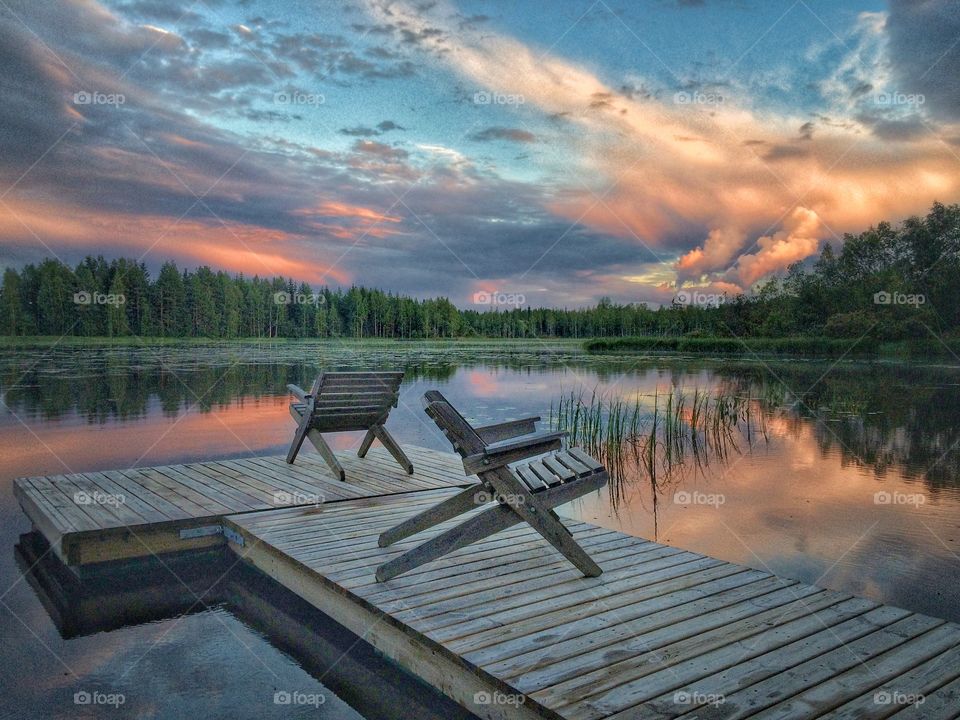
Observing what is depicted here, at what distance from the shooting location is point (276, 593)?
4730mm

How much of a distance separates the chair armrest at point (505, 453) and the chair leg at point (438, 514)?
8.0 inches

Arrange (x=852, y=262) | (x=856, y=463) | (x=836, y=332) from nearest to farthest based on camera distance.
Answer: (x=856, y=463) < (x=836, y=332) < (x=852, y=262)

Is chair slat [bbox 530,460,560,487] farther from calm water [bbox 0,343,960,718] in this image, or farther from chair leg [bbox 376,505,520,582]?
calm water [bbox 0,343,960,718]

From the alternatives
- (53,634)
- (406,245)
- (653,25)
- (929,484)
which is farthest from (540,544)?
(406,245)

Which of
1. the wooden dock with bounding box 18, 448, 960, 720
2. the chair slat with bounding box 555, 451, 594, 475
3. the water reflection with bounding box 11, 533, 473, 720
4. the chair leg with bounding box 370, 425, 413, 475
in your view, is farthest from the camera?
the chair leg with bounding box 370, 425, 413, 475

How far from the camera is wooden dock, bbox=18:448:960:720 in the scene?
2486 mm

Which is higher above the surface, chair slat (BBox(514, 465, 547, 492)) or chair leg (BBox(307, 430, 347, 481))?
chair slat (BBox(514, 465, 547, 492))

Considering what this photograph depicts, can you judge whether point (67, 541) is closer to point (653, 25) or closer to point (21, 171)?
point (653, 25)

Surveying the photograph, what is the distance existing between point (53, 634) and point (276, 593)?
4.31ft

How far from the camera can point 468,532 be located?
142 inches

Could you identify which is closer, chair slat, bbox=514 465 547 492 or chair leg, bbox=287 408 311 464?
chair slat, bbox=514 465 547 492

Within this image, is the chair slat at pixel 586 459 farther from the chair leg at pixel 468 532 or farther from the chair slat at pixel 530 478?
the chair slat at pixel 530 478

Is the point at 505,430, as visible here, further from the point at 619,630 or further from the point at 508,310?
the point at 508,310

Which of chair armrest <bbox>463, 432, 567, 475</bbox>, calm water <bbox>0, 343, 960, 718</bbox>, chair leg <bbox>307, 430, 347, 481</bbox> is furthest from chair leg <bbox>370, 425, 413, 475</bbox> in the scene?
chair armrest <bbox>463, 432, 567, 475</bbox>
